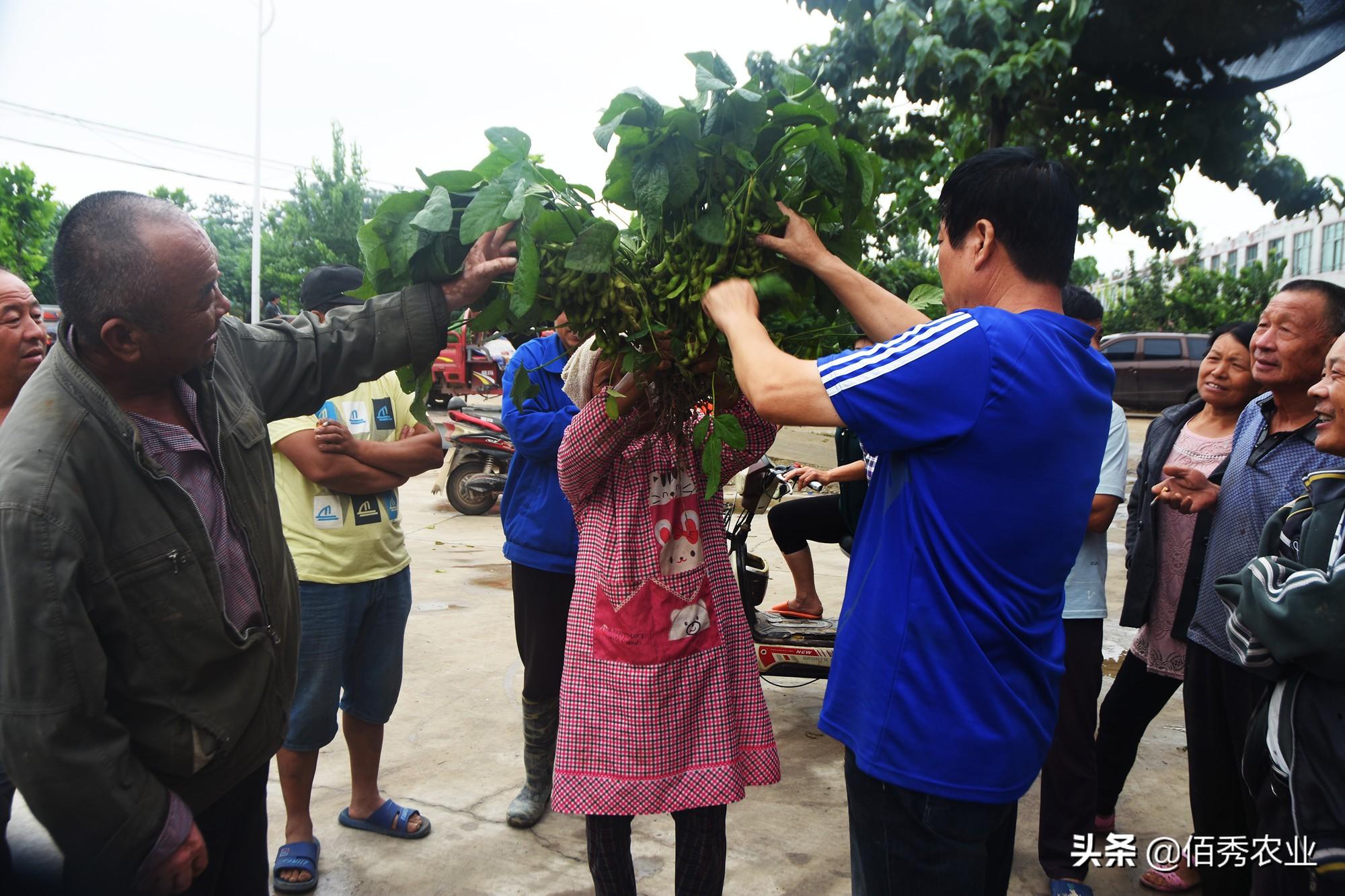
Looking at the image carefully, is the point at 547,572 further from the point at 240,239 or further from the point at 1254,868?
the point at 240,239

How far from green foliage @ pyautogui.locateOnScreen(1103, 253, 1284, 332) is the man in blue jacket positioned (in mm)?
24145

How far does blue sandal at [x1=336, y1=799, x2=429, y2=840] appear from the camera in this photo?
3307 millimetres

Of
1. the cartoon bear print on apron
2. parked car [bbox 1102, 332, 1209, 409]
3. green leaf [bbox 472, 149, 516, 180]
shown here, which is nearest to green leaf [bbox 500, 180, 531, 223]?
green leaf [bbox 472, 149, 516, 180]

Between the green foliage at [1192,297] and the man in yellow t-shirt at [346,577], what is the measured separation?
24.6 m

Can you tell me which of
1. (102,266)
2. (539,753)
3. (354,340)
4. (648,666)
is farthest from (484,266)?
(539,753)

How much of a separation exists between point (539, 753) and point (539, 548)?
0.82m

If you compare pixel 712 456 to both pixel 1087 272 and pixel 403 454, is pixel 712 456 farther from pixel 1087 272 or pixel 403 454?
pixel 1087 272

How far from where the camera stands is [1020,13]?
4.74 meters

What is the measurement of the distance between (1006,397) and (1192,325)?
28568 mm

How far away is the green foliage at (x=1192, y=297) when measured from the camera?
25469mm

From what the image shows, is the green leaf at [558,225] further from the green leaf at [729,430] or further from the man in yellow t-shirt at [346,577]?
the man in yellow t-shirt at [346,577]

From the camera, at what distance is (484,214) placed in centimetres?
197

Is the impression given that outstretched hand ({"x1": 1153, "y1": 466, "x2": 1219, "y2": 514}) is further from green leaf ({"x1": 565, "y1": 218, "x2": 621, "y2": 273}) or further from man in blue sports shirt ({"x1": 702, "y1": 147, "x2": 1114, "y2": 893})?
green leaf ({"x1": 565, "y1": 218, "x2": 621, "y2": 273})

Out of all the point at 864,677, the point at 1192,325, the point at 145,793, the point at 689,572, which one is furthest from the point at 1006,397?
the point at 1192,325
